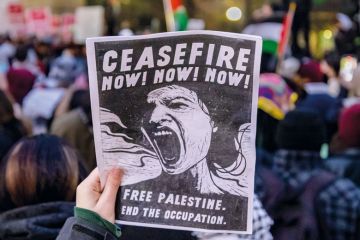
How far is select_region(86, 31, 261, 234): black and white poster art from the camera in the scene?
1.73 metres

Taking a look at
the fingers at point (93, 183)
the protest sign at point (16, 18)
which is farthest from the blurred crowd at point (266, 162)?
the protest sign at point (16, 18)

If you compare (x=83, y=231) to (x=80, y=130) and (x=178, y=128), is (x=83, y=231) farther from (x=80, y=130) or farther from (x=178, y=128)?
(x=80, y=130)

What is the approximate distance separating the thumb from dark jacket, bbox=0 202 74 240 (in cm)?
43

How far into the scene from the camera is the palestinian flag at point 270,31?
6973 millimetres

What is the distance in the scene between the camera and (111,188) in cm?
175

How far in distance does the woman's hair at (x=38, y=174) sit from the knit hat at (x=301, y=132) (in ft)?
4.35

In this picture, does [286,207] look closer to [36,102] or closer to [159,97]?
[159,97]

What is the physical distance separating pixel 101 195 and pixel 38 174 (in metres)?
0.54

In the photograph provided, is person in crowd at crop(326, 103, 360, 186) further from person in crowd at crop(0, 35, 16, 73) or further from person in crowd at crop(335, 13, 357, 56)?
person in crowd at crop(335, 13, 357, 56)

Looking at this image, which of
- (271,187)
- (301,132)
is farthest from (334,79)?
(271,187)

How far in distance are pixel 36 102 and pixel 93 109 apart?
13.9ft

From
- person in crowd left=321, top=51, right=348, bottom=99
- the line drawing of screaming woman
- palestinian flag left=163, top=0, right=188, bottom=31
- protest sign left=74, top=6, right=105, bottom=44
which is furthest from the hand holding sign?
protest sign left=74, top=6, right=105, bottom=44

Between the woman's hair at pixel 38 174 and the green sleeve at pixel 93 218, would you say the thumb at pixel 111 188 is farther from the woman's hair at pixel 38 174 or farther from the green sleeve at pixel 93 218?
the woman's hair at pixel 38 174

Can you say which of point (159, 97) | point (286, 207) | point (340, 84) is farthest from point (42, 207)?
point (340, 84)
